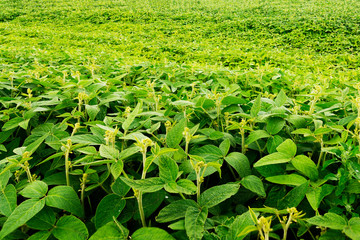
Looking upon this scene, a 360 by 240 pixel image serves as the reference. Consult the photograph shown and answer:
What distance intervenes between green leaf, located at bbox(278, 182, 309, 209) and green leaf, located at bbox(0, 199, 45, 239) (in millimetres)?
881

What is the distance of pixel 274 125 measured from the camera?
1.22 m

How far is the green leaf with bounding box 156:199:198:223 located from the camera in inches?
33.6

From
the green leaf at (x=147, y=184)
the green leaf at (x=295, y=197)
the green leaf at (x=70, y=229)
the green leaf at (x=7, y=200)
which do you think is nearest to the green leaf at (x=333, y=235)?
the green leaf at (x=295, y=197)

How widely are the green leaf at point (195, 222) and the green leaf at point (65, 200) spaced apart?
413 millimetres

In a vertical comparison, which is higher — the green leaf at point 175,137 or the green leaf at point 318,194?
the green leaf at point 175,137

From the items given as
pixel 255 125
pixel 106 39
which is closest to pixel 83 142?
pixel 255 125

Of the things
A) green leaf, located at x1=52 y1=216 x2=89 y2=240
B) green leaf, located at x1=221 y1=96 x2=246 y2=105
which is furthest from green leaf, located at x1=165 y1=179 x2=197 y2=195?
green leaf, located at x1=221 y1=96 x2=246 y2=105

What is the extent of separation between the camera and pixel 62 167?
1.20 m

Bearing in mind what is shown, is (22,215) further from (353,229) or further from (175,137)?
(353,229)

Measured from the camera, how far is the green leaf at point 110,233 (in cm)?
77

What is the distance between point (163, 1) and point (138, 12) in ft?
18.3

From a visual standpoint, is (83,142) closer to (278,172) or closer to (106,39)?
(278,172)

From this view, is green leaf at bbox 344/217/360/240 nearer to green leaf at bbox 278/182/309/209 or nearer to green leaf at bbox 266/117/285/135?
green leaf at bbox 278/182/309/209

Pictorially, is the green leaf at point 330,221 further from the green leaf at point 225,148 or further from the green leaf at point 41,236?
the green leaf at point 41,236
